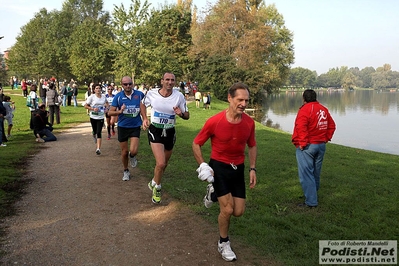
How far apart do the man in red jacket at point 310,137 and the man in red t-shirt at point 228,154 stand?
214 cm

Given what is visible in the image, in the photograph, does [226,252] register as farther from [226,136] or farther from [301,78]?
[301,78]

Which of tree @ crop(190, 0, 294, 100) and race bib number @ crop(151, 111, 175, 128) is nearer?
race bib number @ crop(151, 111, 175, 128)

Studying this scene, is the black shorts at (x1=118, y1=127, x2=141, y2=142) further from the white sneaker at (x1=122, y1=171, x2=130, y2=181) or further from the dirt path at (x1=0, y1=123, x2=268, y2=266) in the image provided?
the dirt path at (x1=0, y1=123, x2=268, y2=266)

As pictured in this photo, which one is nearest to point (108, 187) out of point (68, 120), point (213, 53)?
point (68, 120)

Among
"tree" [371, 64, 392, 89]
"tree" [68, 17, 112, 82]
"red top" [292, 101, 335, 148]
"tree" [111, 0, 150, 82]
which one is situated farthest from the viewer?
"tree" [371, 64, 392, 89]

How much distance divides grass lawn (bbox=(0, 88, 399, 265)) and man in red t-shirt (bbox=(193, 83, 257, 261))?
32.5 inches

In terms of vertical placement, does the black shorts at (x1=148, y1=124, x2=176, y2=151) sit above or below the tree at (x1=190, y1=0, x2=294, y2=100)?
below

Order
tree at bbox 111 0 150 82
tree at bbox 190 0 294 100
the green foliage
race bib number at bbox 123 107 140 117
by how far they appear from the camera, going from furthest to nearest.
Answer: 1. tree at bbox 190 0 294 100
2. tree at bbox 111 0 150 82
3. race bib number at bbox 123 107 140 117
4. the green foliage

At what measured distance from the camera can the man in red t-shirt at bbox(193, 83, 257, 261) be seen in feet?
Result: 13.3

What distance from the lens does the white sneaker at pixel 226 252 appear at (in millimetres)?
4227

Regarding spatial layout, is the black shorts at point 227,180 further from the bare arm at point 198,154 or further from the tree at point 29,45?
the tree at point 29,45

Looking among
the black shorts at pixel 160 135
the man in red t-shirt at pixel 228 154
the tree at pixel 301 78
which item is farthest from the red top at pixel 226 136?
the tree at pixel 301 78

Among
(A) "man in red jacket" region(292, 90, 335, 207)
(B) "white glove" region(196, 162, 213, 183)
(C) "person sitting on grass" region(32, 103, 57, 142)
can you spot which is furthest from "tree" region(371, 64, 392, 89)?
(B) "white glove" region(196, 162, 213, 183)

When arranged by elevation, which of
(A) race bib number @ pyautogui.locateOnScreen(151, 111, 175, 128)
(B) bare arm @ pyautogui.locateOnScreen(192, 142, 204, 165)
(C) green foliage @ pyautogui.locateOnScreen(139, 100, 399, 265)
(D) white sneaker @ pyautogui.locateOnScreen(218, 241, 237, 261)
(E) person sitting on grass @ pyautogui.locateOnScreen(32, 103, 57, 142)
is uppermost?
(A) race bib number @ pyautogui.locateOnScreen(151, 111, 175, 128)
